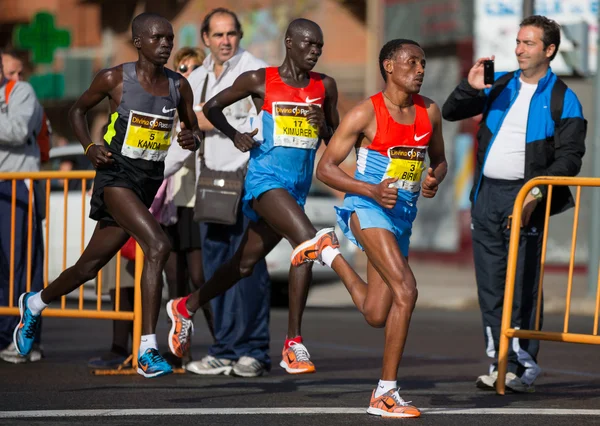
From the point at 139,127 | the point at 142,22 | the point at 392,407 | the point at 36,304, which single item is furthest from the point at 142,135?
the point at 392,407

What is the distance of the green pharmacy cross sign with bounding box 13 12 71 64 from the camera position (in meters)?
39.8

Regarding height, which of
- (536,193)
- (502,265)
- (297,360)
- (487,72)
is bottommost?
(297,360)

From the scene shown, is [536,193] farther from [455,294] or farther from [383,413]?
[455,294]

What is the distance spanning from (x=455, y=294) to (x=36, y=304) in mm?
10615

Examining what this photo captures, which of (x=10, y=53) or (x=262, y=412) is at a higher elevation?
(x=10, y=53)

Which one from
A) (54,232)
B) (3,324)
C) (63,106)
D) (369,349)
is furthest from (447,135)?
(63,106)

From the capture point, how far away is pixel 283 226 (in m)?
→ 8.39

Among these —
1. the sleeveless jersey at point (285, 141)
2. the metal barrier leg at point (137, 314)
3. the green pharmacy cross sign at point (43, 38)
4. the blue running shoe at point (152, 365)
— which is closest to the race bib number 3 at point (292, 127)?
the sleeveless jersey at point (285, 141)

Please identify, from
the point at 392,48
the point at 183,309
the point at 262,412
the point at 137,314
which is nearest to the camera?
the point at 262,412

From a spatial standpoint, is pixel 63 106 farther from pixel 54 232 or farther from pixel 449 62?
pixel 54 232

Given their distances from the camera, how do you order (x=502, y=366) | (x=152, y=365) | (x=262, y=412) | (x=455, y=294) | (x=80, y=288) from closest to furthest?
(x=262, y=412) < (x=152, y=365) < (x=502, y=366) < (x=80, y=288) < (x=455, y=294)

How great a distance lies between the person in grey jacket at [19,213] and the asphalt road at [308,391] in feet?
1.87

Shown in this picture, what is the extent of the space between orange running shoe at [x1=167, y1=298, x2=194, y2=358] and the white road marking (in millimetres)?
906

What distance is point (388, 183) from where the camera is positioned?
7.36m
